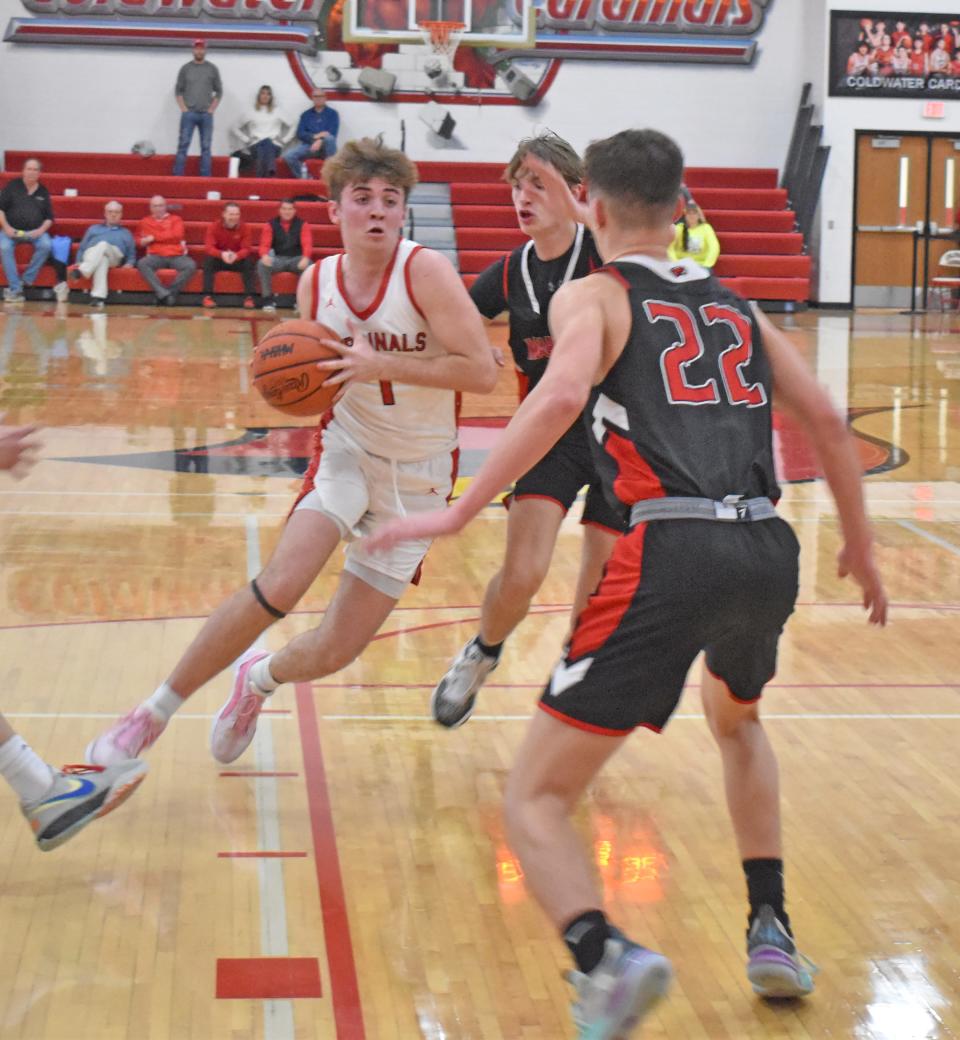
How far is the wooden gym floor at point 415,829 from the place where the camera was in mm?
2912

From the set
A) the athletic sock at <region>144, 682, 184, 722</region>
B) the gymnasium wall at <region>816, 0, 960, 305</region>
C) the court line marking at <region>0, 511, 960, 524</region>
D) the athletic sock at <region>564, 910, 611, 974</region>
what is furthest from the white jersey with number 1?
the gymnasium wall at <region>816, 0, 960, 305</region>

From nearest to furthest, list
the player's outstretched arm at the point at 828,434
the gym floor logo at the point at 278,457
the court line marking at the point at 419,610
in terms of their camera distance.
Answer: the player's outstretched arm at the point at 828,434 → the court line marking at the point at 419,610 → the gym floor logo at the point at 278,457

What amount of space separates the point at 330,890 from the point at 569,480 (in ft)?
4.89

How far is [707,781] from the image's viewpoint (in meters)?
4.21

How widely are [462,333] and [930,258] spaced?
20.4m

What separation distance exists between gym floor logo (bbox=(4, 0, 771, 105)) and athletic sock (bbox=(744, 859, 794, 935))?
2002cm

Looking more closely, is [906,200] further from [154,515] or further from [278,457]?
[154,515]

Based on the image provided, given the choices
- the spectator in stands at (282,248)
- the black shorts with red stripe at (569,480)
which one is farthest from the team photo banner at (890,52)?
the black shorts with red stripe at (569,480)

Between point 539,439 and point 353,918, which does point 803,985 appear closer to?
point 353,918

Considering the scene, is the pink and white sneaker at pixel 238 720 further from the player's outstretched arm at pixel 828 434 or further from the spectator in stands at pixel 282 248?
the spectator in stands at pixel 282 248

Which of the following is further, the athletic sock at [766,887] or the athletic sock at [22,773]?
the athletic sock at [22,773]

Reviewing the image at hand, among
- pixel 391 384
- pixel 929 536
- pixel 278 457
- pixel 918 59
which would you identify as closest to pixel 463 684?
pixel 391 384

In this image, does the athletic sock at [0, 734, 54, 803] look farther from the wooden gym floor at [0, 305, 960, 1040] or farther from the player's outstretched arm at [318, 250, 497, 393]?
the player's outstretched arm at [318, 250, 497, 393]

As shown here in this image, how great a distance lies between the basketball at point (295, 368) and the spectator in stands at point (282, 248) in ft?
49.6
